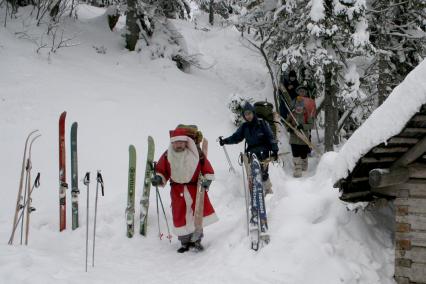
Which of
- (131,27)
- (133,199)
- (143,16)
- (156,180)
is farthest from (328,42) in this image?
(131,27)

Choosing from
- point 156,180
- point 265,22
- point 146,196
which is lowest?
point 146,196

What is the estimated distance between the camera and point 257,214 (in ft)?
19.9

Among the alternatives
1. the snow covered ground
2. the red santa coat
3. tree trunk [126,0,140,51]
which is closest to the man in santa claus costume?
the red santa coat

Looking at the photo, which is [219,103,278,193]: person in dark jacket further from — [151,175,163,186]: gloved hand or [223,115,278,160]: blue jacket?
[151,175,163,186]: gloved hand

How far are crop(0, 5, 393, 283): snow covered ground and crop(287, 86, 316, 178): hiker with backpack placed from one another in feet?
1.52

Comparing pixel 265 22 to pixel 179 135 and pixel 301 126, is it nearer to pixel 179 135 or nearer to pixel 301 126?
pixel 301 126

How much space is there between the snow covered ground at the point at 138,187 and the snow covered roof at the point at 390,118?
1211 millimetres

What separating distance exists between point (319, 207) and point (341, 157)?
1165 mm

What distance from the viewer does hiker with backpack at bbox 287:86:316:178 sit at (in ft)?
33.1

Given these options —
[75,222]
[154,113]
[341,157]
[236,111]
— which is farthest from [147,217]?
[236,111]

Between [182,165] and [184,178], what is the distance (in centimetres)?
20

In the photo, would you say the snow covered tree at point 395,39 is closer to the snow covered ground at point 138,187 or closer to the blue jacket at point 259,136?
the snow covered ground at point 138,187

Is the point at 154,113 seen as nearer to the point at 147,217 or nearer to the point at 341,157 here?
the point at 147,217

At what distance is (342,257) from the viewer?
5.50 meters
